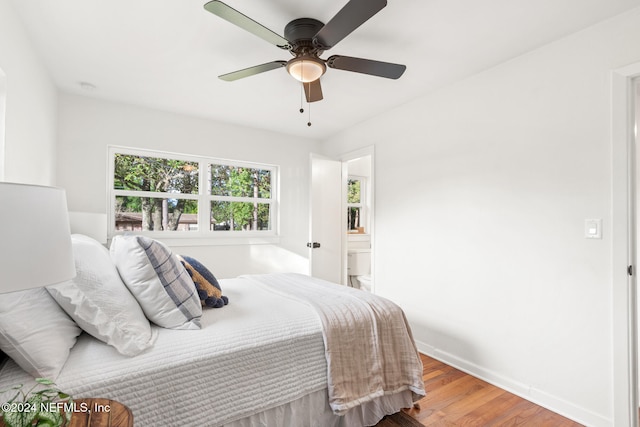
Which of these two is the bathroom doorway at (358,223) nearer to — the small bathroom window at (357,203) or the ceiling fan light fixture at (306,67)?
the small bathroom window at (357,203)

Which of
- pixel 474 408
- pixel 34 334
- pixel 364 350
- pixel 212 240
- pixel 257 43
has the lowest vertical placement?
pixel 474 408

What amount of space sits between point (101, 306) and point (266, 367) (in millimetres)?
743

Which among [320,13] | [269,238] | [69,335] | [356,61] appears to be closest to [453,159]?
[356,61]

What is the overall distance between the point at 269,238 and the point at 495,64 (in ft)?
9.75

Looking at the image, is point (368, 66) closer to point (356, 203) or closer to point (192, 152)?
point (192, 152)

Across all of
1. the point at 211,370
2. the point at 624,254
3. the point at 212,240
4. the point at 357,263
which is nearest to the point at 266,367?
the point at 211,370

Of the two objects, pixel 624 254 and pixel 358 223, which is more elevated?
pixel 358 223

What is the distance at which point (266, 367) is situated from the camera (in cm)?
148

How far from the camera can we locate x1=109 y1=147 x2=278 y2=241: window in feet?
11.1

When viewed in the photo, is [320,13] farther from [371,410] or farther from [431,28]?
[371,410]

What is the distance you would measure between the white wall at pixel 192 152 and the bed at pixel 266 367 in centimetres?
183

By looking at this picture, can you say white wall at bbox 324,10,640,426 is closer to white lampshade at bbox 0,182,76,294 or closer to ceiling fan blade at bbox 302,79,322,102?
ceiling fan blade at bbox 302,79,322,102

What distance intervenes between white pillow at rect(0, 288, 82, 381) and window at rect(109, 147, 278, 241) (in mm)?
2345

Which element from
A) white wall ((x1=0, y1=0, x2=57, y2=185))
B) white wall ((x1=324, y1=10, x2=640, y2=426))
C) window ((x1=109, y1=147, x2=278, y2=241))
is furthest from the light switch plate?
white wall ((x1=0, y1=0, x2=57, y2=185))
